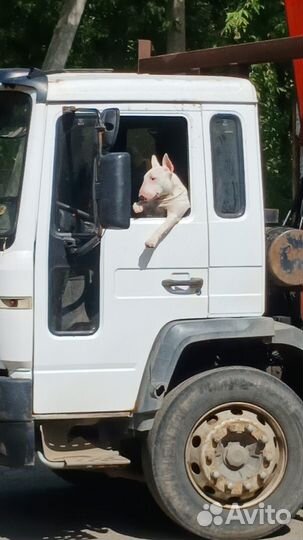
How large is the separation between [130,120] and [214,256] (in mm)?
905

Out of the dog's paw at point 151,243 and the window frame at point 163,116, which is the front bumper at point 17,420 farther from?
the window frame at point 163,116

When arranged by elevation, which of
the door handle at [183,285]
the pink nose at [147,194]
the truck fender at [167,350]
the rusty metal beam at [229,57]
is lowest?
the truck fender at [167,350]

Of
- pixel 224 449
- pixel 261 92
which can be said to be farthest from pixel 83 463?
pixel 261 92

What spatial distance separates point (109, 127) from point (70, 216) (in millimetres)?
534

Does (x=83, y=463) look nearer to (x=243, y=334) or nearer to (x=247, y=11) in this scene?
(x=243, y=334)

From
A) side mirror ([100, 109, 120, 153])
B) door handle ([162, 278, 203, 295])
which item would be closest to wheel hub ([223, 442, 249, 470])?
door handle ([162, 278, 203, 295])

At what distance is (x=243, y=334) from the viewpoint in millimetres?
6688

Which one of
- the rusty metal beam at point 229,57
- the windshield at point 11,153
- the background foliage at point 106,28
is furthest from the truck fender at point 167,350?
the background foliage at point 106,28

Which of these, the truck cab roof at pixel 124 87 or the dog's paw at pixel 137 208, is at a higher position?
the truck cab roof at pixel 124 87

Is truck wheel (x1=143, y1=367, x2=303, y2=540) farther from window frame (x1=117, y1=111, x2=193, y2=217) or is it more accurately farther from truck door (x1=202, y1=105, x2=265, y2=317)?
window frame (x1=117, y1=111, x2=193, y2=217)

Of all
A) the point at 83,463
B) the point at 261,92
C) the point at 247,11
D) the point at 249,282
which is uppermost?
the point at 247,11

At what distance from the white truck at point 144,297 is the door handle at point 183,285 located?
0.01 meters

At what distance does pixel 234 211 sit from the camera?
22.1 ft

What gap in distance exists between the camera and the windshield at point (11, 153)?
642cm
